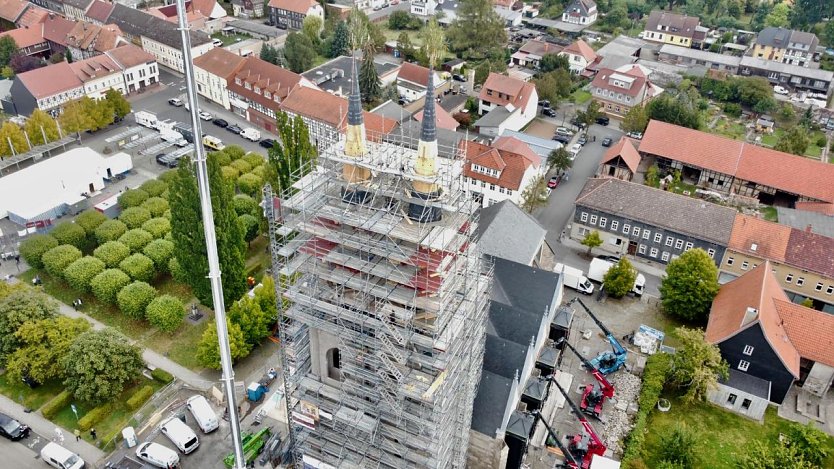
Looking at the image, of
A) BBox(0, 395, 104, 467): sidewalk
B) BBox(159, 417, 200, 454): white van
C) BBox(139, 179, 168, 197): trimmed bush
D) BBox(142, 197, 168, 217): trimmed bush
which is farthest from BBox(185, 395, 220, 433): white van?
BBox(139, 179, 168, 197): trimmed bush

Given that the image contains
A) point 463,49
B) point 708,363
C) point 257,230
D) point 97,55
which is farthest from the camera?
point 463,49

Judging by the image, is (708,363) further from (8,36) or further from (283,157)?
(8,36)

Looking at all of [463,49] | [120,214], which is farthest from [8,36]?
[463,49]

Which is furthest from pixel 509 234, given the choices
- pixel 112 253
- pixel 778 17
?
pixel 778 17

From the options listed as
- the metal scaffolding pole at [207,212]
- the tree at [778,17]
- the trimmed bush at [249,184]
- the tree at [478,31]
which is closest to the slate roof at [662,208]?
the trimmed bush at [249,184]

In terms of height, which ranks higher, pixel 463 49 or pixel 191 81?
pixel 191 81

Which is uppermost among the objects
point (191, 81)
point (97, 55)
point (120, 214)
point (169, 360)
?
point (191, 81)
